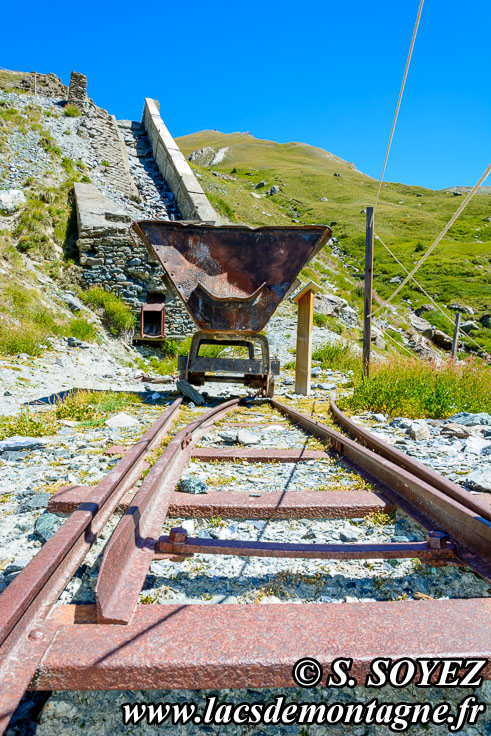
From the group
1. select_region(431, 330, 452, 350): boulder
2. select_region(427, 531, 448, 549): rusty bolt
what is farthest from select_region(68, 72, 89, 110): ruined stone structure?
select_region(427, 531, 448, 549): rusty bolt

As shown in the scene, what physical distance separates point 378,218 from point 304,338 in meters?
55.1

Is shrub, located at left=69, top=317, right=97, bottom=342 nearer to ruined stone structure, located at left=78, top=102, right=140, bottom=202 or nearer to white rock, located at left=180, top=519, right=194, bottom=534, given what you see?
ruined stone structure, located at left=78, top=102, right=140, bottom=202

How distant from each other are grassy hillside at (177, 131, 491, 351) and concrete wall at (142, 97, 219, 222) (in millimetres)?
2750

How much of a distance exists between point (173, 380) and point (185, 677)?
6938 millimetres

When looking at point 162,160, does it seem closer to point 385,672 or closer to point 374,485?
point 374,485

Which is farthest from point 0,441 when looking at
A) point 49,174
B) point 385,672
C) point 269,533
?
point 49,174

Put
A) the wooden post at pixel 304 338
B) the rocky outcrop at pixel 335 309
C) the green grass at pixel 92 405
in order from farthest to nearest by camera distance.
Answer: the rocky outcrop at pixel 335 309, the wooden post at pixel 304 338, the green grass at pixel 92 405

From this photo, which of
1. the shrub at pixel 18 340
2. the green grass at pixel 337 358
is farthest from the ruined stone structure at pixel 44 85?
the green grass at pixel 337 358

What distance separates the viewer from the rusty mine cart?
6.20m

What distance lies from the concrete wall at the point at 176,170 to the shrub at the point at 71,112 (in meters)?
2.77

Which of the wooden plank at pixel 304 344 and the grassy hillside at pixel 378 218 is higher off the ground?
the grassy hillside at pixel 378 218

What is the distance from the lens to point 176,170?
15.0 meters

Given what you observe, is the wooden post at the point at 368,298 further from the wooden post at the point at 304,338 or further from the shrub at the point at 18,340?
the shrub at the point at 18,340

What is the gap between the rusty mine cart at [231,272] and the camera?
20.3 ft
